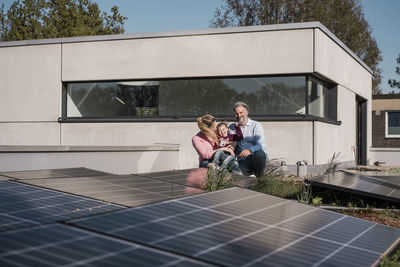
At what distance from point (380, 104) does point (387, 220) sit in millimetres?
27012

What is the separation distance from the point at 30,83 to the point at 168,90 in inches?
186

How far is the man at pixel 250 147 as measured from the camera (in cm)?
834

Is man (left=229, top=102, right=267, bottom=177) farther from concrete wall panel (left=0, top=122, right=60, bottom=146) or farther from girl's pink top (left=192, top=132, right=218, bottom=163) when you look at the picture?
concrete wall panel (left=0, top=122, right=60, bottom=146)

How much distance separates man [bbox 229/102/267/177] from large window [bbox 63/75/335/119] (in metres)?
5.55

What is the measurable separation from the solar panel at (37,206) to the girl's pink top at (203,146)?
430cm

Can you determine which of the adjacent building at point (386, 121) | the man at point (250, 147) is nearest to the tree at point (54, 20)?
the adjacent building at point (386, 121)

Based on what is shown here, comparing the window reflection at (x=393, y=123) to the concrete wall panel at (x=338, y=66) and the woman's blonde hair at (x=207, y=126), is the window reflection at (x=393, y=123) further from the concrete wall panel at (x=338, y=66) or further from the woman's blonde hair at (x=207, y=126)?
the woman's blonde hair at (x=207, y=126)

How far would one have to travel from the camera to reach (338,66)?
17.0 metres

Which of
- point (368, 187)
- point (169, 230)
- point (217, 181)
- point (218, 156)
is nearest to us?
point (169, 230)

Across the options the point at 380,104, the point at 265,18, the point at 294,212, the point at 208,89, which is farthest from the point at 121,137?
the point at 265,18

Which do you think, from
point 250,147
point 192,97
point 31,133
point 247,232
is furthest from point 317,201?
point 31,133

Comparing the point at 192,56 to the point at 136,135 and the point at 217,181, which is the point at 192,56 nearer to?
the point at 136,135

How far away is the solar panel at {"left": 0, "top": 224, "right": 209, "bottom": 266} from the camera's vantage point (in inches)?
74.2

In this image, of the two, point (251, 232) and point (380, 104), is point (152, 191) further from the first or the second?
point (380, 104)
